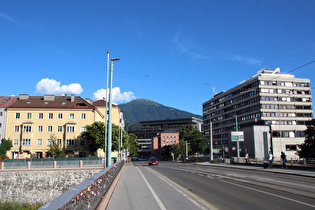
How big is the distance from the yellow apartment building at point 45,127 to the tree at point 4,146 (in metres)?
2.17

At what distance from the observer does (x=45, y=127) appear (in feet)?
188

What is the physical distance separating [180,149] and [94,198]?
90.2m

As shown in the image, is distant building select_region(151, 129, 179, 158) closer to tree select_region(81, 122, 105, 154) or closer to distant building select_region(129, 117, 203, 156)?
distant building select_region(129, 117, 203, 156)

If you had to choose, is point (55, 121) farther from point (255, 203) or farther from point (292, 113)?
point (292, 113)

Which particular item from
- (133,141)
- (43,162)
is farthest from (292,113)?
(43,162)

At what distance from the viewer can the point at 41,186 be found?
3619 centimetres

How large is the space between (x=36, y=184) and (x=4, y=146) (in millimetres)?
21556

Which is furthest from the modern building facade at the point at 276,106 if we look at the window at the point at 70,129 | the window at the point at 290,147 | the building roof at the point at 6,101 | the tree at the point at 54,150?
the building roof at the point at 6,101

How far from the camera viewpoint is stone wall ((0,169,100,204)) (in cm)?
3482

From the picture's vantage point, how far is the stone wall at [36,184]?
114 feet

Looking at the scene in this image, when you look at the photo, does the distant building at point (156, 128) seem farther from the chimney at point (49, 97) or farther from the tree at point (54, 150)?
the tree at point (54, 150)

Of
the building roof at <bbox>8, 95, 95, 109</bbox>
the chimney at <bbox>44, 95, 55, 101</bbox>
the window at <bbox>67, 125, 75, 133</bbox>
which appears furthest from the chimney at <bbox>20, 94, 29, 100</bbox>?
the window at <bbox>67, 125, 75, 133</bbox>

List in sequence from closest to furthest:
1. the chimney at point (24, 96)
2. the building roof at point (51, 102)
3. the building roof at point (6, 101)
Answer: the building roof at point (51, 102) < the building roof at point (6, 101) < the chimney at point (24, 96)

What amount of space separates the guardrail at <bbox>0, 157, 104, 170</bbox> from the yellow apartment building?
1883 cm
